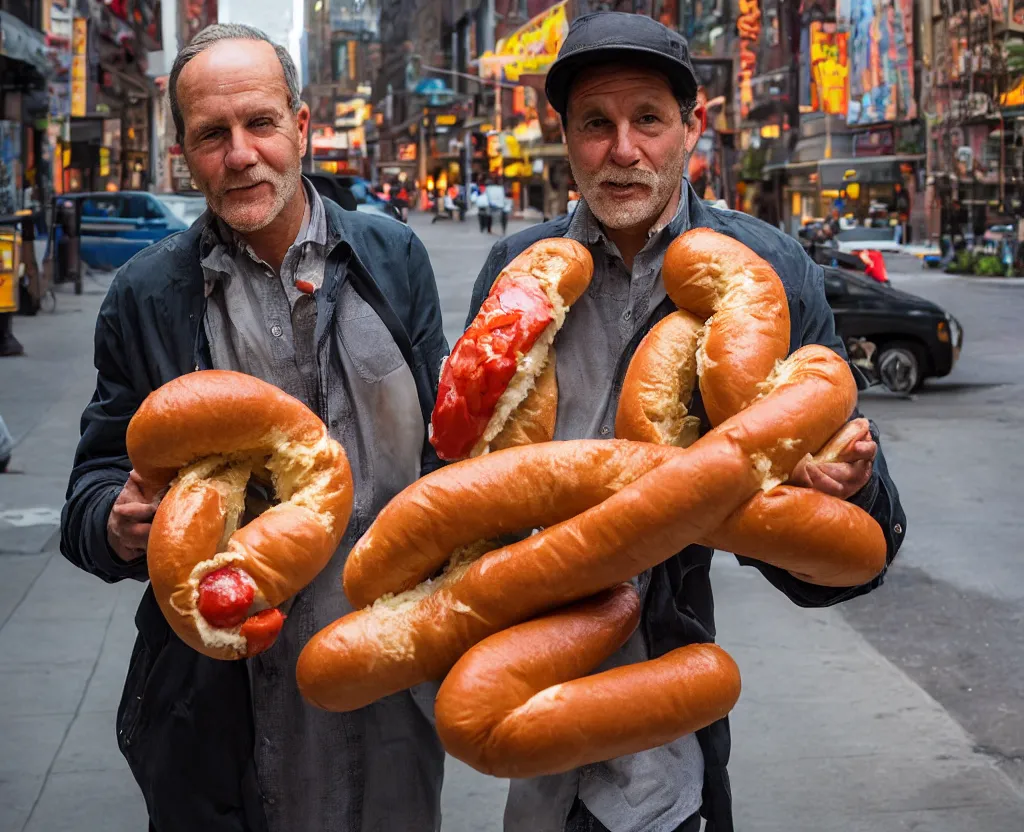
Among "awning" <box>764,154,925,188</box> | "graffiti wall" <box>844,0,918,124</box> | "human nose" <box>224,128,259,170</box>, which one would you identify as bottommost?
"human nose" <box>224,128,259,170</box>

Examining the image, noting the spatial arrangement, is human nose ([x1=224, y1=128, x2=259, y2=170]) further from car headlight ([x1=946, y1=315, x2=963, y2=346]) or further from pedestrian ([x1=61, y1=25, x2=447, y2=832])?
car headlight ([x1=946, y1=315, x2=963, y2=346])

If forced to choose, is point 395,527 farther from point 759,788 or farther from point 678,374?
point 759,788

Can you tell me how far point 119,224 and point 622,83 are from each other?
26938 mm

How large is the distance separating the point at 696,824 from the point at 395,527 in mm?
1042

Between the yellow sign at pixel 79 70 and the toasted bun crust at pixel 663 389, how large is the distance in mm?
32444

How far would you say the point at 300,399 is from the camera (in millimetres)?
2795

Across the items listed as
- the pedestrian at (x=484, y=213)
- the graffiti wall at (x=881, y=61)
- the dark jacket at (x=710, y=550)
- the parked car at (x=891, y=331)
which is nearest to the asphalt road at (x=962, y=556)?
the parked car at (x=891, y=331)

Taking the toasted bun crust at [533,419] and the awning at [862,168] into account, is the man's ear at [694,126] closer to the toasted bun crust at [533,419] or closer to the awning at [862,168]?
the toasted bun crust at [533,419]

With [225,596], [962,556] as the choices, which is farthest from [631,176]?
[962,556]

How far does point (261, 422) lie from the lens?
2.29 meters

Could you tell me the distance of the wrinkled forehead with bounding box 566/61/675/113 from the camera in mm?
2457

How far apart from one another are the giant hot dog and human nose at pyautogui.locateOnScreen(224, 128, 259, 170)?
596 millimetres

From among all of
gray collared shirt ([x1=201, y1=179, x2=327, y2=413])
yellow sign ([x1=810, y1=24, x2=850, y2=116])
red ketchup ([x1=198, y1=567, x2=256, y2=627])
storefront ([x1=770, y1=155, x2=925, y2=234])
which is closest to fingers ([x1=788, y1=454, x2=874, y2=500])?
red ketchup ([x1=198, y1=567, x2=256, y2=627])

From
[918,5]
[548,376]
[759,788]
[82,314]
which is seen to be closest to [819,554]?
[548,376]
